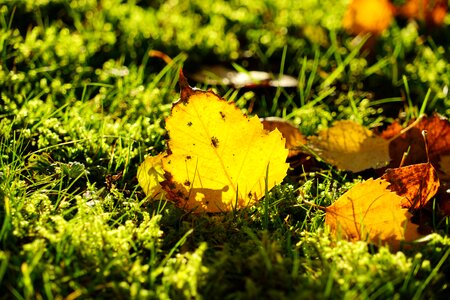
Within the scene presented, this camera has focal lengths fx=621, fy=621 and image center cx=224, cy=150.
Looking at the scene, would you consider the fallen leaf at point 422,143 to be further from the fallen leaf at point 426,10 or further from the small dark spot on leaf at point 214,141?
the fallen leaf at point 426,10

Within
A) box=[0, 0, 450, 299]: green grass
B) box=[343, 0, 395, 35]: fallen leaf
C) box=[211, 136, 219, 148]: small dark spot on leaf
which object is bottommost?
box=[0, 0, 450, 299]: green grass

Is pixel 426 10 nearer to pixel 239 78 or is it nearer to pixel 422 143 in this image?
pixel 239 78

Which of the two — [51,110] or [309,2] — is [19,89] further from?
[309,2]

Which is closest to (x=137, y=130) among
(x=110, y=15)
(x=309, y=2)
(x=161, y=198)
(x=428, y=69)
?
(x=161, y=198)

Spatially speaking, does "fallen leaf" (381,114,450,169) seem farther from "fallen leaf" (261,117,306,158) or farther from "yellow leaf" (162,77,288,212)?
"yellow leaf" (162,77,288,212)

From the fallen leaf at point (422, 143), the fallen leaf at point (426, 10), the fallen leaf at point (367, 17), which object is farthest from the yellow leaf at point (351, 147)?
the fallen leaf at point (426, 10)

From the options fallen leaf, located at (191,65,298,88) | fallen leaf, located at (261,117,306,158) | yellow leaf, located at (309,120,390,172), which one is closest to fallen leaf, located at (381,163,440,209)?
yellow leaf, located at (309,120,390,172)
